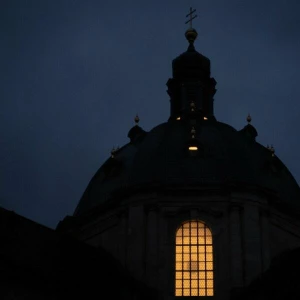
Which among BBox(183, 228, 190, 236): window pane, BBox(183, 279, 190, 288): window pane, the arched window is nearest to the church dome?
BBox(183, 228, 190, 236): window pane

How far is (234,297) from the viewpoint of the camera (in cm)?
3553

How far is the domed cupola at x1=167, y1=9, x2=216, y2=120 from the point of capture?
4594 cm

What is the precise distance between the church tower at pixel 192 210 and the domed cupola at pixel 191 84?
3388mm

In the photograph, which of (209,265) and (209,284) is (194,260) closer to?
(209,265)

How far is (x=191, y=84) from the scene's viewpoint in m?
46.7

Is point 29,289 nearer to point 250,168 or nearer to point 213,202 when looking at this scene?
point 213,202

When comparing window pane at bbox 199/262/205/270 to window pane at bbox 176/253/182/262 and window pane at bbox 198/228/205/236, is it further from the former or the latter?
window pane at bbox 198/228/205/236

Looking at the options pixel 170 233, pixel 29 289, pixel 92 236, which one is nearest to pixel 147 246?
pixel 170 233

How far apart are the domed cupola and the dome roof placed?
3.13 metres

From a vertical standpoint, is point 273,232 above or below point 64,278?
above

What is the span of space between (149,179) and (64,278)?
25.3 ft

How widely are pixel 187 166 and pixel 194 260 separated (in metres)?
4.38

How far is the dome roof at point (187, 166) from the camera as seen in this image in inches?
1534

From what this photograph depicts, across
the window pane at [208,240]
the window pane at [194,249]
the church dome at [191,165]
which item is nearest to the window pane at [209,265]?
the window pane at [194,249]
